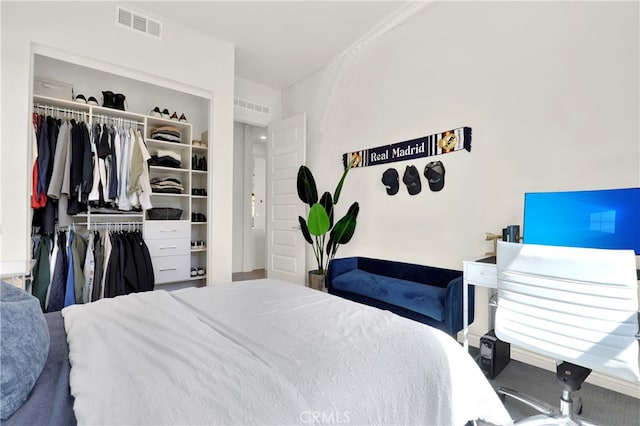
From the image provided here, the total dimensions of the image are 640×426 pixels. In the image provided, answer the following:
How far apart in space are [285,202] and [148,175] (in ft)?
5.76

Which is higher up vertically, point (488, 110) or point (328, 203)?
point (488, 110)

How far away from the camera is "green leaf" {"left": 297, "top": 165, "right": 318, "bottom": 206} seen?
3.65m

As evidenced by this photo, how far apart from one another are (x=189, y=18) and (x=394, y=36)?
2142 mm

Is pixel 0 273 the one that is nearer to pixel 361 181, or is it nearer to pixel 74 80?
pixel 74 80

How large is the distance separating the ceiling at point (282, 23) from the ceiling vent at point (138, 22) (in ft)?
0.22

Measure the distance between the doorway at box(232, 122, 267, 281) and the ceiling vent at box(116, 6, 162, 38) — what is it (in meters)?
2.35

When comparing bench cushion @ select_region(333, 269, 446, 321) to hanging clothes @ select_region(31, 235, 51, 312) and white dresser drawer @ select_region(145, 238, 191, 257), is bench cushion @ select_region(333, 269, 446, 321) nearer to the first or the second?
white dresser drawer @ select_region(145, 238, 191, 257)

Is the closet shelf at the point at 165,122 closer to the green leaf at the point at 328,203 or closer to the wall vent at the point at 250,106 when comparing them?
the wall vent at the point at 250,106

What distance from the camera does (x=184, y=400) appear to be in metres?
0.67

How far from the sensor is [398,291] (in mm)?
2297

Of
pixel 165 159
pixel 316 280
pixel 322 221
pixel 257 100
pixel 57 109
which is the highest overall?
pixel 257 100

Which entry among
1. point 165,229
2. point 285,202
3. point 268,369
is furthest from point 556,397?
point 165,229

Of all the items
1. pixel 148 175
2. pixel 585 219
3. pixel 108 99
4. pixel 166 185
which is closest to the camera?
pixel 585 219

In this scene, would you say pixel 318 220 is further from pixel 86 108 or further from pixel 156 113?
pixel 86 108
